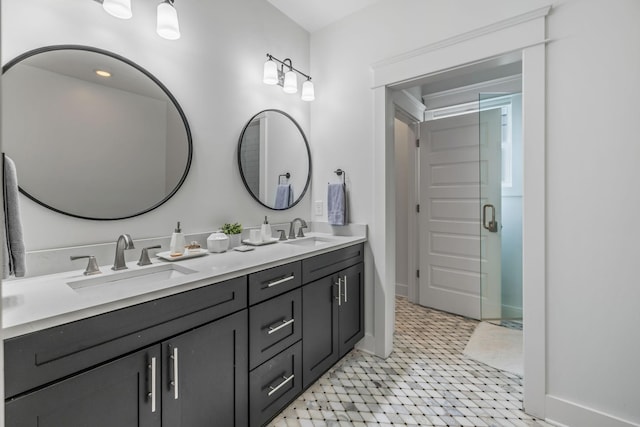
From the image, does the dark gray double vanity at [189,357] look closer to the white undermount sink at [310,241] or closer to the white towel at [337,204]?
the white undermount sink at [310,241]

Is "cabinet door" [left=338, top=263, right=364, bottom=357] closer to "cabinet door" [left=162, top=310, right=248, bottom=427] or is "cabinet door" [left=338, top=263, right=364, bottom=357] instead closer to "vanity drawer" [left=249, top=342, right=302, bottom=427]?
"vanity drawer" [left=249, top=342, right=302, bottom=427]

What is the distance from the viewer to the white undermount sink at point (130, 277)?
4.17ft

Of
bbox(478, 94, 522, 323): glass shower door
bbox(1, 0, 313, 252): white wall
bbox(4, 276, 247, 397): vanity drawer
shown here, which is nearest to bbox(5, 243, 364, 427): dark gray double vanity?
bbox(4, 276, 247, 397): vanity drawer

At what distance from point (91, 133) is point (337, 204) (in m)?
1.60

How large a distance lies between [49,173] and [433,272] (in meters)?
3.17

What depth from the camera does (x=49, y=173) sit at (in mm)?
1320

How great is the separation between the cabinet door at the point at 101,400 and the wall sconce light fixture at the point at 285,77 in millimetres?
1814

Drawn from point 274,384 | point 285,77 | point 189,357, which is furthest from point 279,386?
point 285,77

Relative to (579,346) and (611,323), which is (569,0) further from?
(579,346)

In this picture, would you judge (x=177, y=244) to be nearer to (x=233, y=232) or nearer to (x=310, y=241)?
(x=233, y=232)

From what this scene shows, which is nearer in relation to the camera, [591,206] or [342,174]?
[591,206]

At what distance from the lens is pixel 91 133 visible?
1438 mm

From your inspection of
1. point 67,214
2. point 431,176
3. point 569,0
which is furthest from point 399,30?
point 67,214

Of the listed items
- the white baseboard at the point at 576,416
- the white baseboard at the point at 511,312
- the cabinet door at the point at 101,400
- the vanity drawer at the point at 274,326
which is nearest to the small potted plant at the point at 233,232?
the vanity drawer at the point at 274,326
